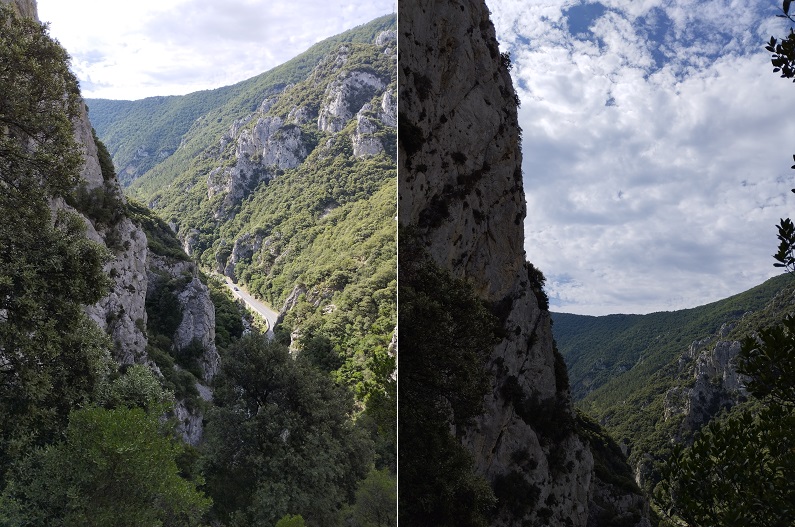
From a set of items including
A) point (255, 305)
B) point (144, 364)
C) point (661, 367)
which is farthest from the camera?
point (661, 367)

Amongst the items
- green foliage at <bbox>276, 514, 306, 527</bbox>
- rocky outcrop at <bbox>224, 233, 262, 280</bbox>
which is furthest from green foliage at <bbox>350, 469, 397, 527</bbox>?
rocky outcrop at <bbox>224, 233, 262, 280</bbox>

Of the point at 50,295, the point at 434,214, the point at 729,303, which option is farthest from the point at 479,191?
the point at 729,303

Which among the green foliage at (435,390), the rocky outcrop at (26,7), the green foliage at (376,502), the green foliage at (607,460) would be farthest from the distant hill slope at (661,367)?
the rocky outcrop at (26,7)

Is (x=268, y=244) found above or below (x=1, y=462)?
above

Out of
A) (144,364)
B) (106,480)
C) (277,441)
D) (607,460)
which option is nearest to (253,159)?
(144,364)

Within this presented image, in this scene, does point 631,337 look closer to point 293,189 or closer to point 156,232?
point 293,189

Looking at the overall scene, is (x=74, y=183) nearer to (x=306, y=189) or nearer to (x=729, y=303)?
(x=306, y=189)
